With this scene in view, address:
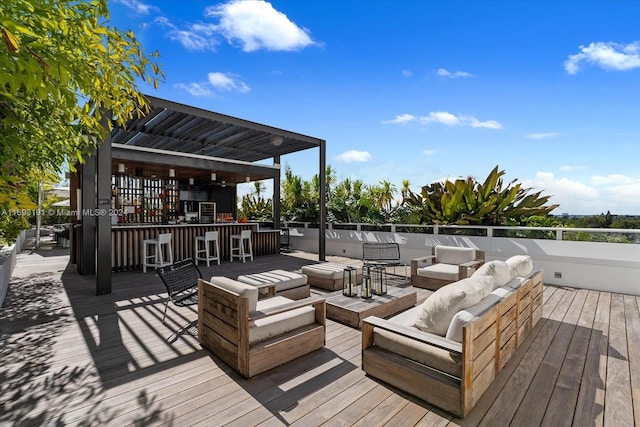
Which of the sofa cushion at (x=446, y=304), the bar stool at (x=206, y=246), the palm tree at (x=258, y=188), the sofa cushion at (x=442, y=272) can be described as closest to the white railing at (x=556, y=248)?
the sofa cushion at (x=442, y=272)

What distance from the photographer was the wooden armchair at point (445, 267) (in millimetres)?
5355

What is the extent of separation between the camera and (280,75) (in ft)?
27.5

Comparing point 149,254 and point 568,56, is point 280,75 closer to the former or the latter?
point 149,254

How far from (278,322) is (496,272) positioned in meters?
2.21

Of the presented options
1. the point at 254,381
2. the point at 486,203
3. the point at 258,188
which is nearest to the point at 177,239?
the point at 254,381

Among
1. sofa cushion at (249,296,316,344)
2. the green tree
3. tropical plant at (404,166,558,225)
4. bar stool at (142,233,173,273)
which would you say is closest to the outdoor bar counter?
bar stool at (142,233,173,273)

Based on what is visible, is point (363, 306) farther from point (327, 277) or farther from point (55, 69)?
point (55, 69)

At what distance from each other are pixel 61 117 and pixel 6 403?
2162 mm

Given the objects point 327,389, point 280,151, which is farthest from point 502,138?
point 327,389

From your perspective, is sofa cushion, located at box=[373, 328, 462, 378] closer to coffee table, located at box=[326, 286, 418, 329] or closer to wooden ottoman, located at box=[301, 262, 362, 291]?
coffee table, located at box=[326, 286, 418, 329]

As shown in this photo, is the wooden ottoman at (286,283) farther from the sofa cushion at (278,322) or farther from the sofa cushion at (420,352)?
the sofa cushion at (420,352)

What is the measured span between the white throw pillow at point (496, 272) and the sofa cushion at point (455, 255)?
275 centimetres

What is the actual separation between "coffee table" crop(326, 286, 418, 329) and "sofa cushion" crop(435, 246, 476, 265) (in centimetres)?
189

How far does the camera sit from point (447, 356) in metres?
2.21
